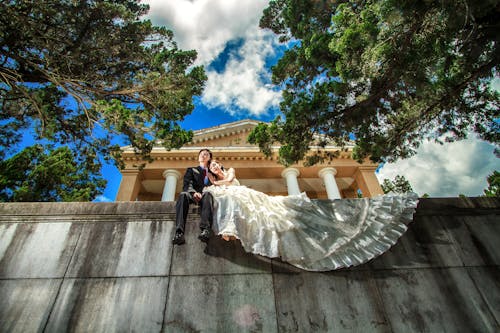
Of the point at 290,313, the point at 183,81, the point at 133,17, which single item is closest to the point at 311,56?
the point at 183,81

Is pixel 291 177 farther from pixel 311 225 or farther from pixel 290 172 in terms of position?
pixel 311 225

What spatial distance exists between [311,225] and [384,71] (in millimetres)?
3835

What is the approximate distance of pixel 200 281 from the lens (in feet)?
11.2

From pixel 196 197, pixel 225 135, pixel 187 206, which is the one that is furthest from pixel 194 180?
pixel 225 135

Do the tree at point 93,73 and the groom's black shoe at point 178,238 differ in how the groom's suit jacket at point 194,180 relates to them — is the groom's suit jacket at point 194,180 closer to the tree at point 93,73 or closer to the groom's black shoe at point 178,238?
the groom's black shoe at point 178,238

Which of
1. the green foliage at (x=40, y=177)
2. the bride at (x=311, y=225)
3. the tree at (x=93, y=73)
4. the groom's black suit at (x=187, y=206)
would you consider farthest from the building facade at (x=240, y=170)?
the groom's black suit at (x=187, y=206)

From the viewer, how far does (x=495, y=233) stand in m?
4.13

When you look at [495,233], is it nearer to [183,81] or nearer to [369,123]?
[369,123]

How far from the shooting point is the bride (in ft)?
11.5

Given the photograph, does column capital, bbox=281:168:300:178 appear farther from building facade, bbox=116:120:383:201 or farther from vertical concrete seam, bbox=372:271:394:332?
→ vertical concrete seam, bbox=372:271:394:332

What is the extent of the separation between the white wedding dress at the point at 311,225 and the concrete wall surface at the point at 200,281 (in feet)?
0.67

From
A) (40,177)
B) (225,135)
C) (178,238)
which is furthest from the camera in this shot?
(225,135)

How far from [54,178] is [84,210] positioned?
11.9 meters

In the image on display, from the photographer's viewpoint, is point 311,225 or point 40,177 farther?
point 40,177
